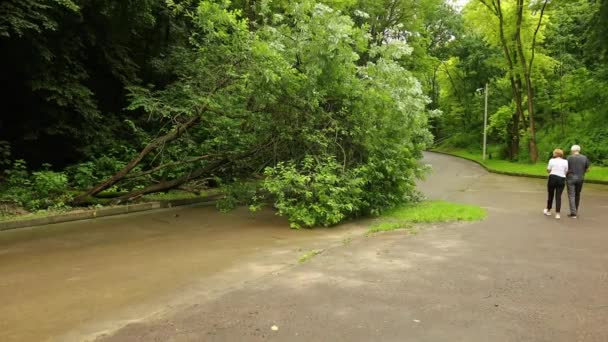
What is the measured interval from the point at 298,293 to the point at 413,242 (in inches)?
138

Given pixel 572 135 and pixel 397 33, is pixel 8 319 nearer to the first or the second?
pixel 572 135

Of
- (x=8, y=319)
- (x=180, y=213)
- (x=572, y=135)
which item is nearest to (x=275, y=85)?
(x=180, y=213)

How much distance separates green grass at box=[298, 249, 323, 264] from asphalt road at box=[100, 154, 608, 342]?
0.20 metres

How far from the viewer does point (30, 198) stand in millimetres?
11430

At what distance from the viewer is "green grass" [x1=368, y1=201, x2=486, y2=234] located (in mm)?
9750

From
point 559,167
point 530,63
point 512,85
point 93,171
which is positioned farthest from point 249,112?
point 512,85

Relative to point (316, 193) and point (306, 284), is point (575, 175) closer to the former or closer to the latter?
point (316, 193)

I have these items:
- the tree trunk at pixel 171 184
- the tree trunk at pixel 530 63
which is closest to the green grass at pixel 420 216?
the tree trunk at pixel 171 184

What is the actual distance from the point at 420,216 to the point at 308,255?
14.4 feet

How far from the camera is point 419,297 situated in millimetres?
5145

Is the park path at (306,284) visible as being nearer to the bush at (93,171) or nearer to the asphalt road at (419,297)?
the asphalt road at (419,297)

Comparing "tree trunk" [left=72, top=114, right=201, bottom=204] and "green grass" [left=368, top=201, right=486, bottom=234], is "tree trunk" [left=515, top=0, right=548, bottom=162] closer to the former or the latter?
"green grass" [left=368, top=201, right=486, bottom=234]

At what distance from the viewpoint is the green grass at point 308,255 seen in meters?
6.92

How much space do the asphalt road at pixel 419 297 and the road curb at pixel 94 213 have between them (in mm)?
6647
